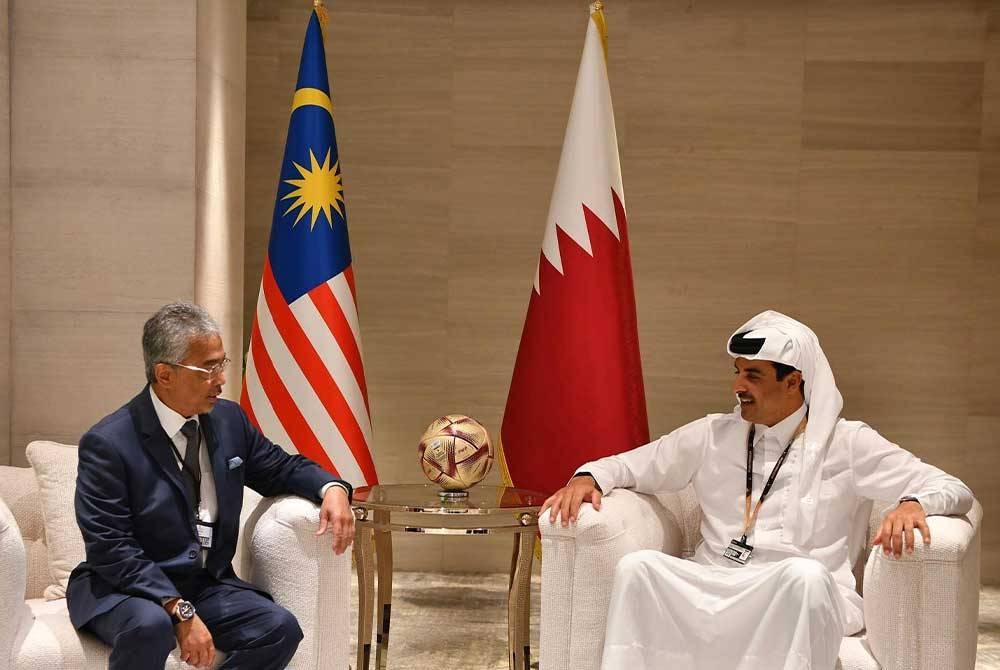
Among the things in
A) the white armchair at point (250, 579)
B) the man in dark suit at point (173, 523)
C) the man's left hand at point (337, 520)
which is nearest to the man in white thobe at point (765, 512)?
the man's left hand at point (337, 520)

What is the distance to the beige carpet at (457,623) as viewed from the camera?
446 cm

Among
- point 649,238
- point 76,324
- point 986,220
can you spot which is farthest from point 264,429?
point 986,220

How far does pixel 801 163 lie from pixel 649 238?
90 cm

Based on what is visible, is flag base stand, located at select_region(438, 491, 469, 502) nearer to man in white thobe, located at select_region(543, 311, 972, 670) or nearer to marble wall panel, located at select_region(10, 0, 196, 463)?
man in white thobe, located at select_region(543, 311, 972, 670)

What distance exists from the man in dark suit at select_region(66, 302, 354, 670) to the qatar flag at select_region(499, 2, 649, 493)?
1472 mm

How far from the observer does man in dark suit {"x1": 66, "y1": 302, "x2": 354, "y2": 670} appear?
294cm

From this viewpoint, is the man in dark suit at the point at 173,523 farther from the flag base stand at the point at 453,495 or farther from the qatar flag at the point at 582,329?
the qatar flag at the point at 582,329

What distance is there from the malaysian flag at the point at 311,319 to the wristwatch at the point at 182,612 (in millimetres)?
1705

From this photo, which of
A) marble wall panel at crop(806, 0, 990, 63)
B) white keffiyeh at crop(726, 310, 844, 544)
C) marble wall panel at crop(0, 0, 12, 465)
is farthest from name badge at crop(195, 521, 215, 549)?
marble wall panel at crop(806, 0, 990, 63)

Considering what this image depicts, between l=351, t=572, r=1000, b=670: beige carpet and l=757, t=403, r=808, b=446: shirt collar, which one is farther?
l=351, t=572, r=1000, b=670: beige carpet

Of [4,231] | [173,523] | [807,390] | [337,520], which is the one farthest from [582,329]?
Result: [4,231]

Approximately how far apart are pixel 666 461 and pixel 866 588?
821 mm

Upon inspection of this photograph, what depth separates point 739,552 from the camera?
3557 millimetres

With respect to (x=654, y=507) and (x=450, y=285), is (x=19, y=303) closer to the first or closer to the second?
(x=450, y=285)
